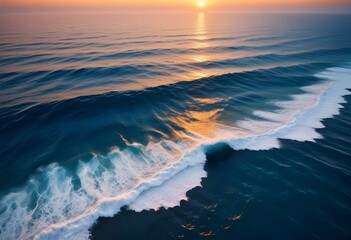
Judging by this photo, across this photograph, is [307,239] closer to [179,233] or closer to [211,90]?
[179,233]

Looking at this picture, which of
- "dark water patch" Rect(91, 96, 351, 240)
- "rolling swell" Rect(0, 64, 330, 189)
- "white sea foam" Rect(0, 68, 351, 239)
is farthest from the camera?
"rolling swell" Rect(0, 64, 330, 189)

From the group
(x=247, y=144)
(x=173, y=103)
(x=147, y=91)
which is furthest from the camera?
(x=147, y=91)

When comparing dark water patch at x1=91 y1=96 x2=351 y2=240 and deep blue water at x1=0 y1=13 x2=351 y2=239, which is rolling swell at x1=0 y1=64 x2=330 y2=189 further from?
dark water patch at x1=91 y1=96 x2=351 y2=240

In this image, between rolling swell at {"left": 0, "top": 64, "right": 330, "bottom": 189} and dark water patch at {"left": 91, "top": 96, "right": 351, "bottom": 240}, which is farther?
rolling swell at {"left": 0, "top": 64, "right": 330, "bottom": 189}

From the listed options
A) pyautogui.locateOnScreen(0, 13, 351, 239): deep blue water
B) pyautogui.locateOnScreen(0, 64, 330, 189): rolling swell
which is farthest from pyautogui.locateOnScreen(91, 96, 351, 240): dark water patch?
pyautogui.locateOnScreen(0, 64, 330, 189): rolling swell

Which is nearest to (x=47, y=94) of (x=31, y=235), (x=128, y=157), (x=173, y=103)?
(x=173, y=103)

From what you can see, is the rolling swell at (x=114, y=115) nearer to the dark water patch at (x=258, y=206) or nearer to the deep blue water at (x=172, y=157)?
the deep blue water at (x=172, y=157)

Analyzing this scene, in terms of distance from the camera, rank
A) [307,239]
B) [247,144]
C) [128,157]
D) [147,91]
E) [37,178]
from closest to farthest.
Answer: [307,239] → [37,178] → [128,157] → [247,144] → [147,91]
